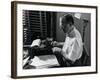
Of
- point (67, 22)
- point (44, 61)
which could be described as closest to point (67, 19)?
point (67, 22)

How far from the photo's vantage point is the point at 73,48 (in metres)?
1.95

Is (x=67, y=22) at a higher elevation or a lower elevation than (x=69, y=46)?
higher

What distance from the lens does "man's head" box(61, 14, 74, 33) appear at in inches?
75.2

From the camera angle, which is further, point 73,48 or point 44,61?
point 73,48

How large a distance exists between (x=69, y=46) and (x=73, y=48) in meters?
0.04

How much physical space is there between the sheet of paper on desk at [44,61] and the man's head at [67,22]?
0.24 metres

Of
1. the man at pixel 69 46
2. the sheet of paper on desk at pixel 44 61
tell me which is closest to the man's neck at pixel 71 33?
the man at pixel 69 46

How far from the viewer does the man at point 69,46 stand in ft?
6.22

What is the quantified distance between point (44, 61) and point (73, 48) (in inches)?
10.8

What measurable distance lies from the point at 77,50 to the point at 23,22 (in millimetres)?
509

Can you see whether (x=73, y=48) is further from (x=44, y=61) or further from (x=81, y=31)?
(x=44, y=61)

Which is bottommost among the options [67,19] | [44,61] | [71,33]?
[44,61]

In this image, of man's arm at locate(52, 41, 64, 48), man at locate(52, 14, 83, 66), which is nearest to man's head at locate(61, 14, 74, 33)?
man at locate(52, 14, 83, 66)

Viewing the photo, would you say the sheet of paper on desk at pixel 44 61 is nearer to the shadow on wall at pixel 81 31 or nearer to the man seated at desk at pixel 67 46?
the man seated at desk at pixel 67 46
